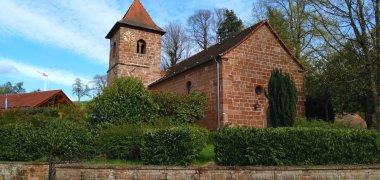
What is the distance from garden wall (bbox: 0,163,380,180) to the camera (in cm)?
1117

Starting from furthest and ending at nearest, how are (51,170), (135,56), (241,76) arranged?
(135,56), (241,76), (51,170)

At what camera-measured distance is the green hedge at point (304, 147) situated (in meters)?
11.6

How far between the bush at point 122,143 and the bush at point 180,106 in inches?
176

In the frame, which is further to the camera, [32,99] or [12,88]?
[12,88]

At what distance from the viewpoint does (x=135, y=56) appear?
102ft

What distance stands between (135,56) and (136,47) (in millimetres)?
833

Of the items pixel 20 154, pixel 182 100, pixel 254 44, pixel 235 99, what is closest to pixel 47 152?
pixel 20 154

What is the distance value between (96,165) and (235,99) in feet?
30.7

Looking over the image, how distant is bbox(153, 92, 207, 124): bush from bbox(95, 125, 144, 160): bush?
4.48 m

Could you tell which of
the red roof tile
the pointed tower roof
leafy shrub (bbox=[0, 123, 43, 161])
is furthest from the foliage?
the red roof tile

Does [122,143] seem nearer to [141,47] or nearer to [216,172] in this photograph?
[216,172]

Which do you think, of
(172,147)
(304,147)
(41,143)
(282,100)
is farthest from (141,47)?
(304,147)

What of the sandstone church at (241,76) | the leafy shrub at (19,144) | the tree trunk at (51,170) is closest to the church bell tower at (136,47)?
the sandstone church at (241,76)

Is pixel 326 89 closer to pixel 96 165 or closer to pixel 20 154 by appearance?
pixel 96 165
